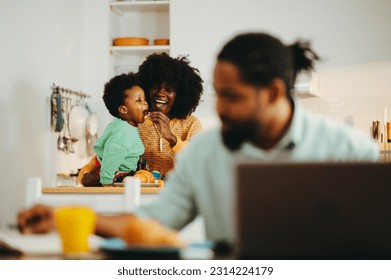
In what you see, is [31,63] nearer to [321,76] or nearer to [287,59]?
[321,76]

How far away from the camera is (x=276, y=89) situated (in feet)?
3.02

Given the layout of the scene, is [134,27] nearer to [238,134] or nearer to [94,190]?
[94,190]

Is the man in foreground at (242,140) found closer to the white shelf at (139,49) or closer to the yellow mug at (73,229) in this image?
the yellow mug at (73,229)

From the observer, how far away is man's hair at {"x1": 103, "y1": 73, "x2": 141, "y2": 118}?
8.33ft

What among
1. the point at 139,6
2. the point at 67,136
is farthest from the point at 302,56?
the point at 139,6

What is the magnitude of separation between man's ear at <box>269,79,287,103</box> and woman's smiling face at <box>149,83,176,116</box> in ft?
5.36

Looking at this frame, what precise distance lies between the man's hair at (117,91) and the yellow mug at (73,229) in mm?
1707

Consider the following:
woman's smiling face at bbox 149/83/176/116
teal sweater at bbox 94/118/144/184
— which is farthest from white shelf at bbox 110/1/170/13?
teal sweater at bbox 94/118/144/184

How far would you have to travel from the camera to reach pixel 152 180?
2.08 meters

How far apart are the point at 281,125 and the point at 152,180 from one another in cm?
115

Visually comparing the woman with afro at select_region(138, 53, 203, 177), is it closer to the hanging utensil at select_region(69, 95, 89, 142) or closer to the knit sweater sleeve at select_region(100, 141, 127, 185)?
the knit sweater sleeve at select_region(100, 141, 127, 185)

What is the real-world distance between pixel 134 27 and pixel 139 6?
6.7 inches
